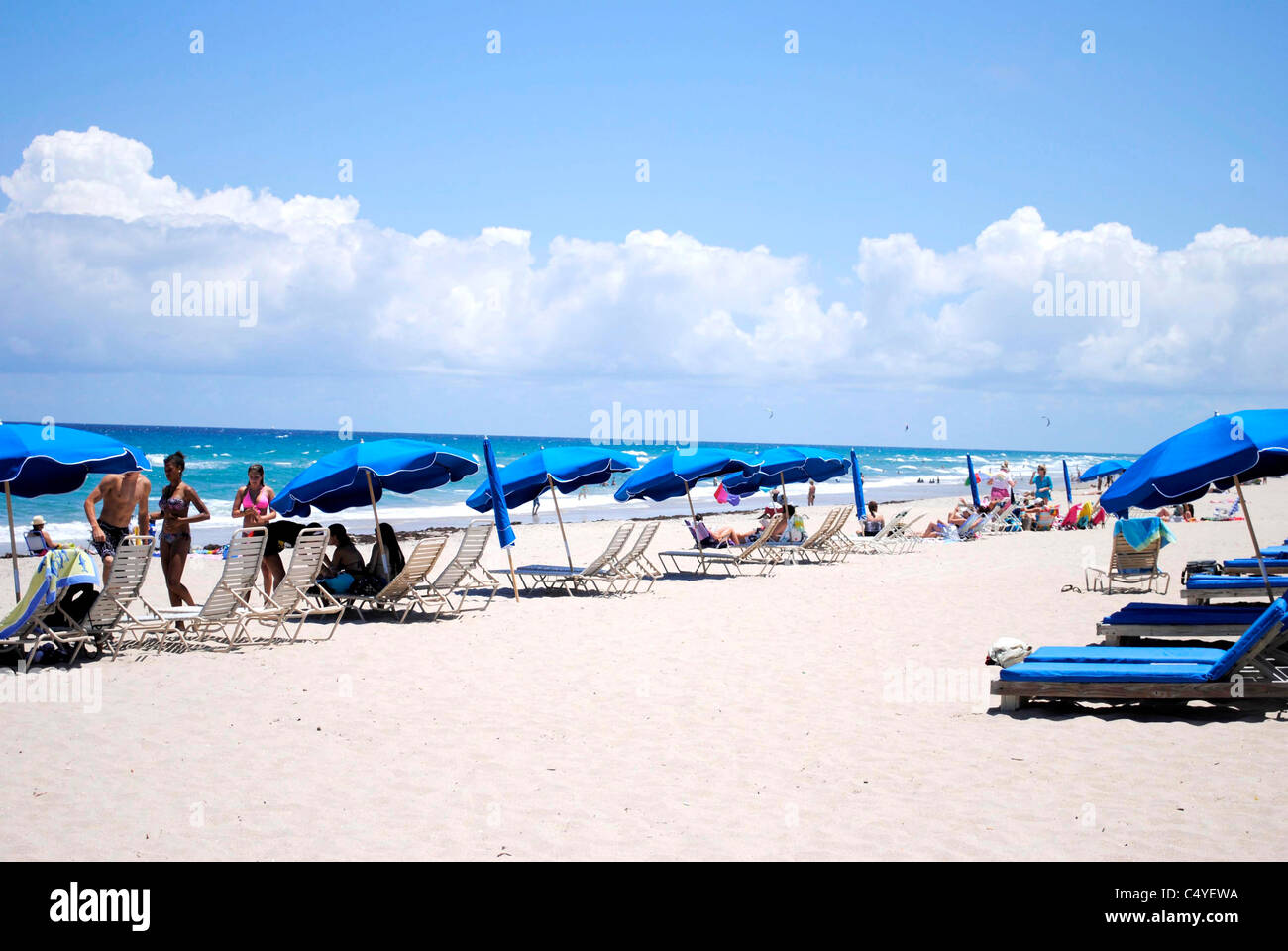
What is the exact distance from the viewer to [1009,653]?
20.9 ft

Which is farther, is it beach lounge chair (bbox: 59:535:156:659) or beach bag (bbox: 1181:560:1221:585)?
beach bag (bbox: 1181:560:1221:585)

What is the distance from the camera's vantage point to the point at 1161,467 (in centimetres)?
607

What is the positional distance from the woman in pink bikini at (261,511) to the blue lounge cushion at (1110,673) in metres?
6.84

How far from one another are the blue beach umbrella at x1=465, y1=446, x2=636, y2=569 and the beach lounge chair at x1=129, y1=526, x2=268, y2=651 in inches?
116

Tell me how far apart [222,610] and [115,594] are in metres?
0.80

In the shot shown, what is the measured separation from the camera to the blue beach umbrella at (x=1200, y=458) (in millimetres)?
5711

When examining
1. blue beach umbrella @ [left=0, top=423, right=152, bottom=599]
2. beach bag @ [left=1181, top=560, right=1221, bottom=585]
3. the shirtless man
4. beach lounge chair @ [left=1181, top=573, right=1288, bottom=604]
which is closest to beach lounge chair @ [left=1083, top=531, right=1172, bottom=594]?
beach bag @ [left=1181, top=560, right=1221, bottom=585]

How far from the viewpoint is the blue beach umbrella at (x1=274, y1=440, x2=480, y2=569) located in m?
9.38

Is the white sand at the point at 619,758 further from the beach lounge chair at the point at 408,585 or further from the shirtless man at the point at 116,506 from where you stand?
the shirtless man at the point at 116,506

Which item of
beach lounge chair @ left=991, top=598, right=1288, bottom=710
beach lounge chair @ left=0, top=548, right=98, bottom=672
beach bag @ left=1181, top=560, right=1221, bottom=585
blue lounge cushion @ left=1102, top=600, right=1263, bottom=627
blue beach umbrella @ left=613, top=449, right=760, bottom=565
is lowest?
beach lounge chair @ left=991, top=598, right=1288, bottom=710

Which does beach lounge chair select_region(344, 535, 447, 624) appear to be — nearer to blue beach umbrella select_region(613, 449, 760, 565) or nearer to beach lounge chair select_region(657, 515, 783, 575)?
blue beach umbrella select_region(613, 449, 760, 565)

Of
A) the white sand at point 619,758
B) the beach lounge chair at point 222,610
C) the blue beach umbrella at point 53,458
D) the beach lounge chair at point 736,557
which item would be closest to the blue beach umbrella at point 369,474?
the beach lounge chair at point 222,610
